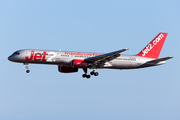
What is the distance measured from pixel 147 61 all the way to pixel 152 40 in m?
6.29

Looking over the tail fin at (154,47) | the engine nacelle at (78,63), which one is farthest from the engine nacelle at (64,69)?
the tail fin at (154,47)

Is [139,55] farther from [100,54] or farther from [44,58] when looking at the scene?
[44,58]

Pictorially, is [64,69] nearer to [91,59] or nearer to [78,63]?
[78,63]

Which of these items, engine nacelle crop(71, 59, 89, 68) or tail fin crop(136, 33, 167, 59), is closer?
engine nacelle crop(71, 59, 89, 68)

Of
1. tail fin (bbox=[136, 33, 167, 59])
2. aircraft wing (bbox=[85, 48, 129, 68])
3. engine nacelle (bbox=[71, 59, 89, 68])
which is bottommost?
engine nacelle (bbox=[71, 59, 89, 68])

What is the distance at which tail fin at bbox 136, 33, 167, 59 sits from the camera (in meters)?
74.1

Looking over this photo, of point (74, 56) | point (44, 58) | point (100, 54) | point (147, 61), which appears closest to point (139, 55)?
point (147, 61)

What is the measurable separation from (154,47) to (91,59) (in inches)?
652

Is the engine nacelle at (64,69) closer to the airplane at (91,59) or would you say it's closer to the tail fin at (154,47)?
the airplane at (91,59)

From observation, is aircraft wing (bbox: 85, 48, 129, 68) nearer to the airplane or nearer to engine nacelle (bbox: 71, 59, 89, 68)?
the airplane

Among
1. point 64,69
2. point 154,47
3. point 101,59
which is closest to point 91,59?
point 101,59

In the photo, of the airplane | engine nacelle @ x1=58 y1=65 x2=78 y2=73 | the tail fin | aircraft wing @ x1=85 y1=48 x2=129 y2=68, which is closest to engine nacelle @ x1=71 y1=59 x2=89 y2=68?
the airplane

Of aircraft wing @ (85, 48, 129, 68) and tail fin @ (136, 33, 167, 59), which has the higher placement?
tail fin @ (136, 33, 167, 59)

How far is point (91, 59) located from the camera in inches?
2611
